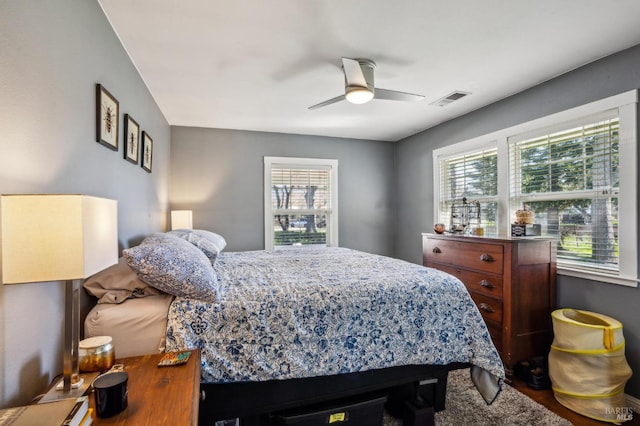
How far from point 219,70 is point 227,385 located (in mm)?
2278

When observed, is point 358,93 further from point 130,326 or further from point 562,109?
point 130,326

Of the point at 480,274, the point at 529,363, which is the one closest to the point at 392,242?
the point at 480,274

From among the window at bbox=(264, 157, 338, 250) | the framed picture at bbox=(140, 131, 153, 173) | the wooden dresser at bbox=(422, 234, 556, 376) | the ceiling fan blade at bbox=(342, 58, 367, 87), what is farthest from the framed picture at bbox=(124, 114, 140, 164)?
the wooden dresser at bbox=(422, 234, 556, 376)

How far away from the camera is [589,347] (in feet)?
6.75

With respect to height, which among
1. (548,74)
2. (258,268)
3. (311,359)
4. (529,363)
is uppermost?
(548,74)

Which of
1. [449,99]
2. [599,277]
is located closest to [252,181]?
[449,99]

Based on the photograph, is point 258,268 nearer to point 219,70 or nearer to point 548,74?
point 219,70

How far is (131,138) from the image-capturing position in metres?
2.33

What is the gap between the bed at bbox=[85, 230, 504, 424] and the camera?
1.43 meters

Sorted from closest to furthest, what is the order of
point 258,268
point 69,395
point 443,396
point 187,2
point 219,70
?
1. point 69,395
2. point 187,2
3. point 443,396
4. point 258,268
5. point 219,70

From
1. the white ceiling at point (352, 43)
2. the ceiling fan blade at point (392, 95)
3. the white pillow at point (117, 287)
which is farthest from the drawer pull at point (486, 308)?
the white pillow at point (117, 287)

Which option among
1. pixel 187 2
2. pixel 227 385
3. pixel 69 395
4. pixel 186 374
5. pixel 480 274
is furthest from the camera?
pixel 480 274

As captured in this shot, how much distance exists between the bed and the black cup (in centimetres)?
45

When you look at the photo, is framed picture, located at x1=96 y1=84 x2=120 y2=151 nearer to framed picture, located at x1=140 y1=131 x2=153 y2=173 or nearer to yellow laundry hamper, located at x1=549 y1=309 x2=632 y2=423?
framed picture, located at x1=140 y1=131 x2=153 y2=173
